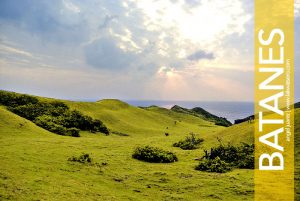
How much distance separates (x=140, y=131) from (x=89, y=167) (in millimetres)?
44049

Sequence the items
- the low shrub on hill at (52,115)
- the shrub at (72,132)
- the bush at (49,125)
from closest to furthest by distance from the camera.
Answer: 1. the shrub at (72,132)
2. the bush at (49,125)
3. the low shrub on hill at (52,115)

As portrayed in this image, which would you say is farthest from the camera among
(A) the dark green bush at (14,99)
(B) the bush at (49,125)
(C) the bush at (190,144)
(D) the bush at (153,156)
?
Answer: (A) the dark green bush at (14,99)

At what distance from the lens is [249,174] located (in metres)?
31.6

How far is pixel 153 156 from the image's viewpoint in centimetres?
3788

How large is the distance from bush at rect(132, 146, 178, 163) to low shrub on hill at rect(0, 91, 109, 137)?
22842 millimetres

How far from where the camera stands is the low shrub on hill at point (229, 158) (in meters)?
34.2

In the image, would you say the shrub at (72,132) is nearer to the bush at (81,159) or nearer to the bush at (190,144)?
the bush at (190,144)

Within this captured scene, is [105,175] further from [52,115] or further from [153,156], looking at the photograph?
[52,115]

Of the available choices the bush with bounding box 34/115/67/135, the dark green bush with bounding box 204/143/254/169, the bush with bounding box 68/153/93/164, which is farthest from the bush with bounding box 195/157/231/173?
the bush with bounding box 34/115/67/135

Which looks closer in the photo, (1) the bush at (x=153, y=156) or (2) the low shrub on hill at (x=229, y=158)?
(2) the low shrub on hill at (x=229, y=158)

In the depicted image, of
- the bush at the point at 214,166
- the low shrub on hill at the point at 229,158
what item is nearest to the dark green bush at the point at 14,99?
the low shrub on hill at the point at 229,158

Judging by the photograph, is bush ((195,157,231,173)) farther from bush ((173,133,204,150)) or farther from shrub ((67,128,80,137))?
shrub ((67,128,80,137))

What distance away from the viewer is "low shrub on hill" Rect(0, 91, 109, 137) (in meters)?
60.1

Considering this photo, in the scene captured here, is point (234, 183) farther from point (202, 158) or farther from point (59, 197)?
point (59, 197)
